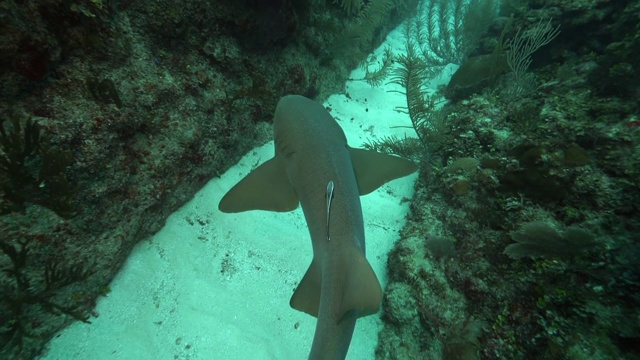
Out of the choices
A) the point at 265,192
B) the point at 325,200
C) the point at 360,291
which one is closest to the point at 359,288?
the point at 360,291

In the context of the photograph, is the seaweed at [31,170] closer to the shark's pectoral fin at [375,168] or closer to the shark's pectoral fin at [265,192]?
the shark's pectoral fin at [265,192]

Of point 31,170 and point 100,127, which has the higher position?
point 100,127

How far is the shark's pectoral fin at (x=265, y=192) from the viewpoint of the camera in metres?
2.83

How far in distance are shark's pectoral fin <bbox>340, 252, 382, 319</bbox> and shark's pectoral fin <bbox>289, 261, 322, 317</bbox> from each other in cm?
37

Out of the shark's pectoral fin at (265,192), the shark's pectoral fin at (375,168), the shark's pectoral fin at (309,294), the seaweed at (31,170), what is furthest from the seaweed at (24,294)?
the shark's pectoral fin at (375,168)

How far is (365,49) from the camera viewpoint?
7586mm

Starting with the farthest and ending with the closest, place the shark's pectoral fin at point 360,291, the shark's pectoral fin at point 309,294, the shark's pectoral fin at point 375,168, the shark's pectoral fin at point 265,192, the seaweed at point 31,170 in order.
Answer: the shark's pectoral fin at point 375,168 → the shark's pectoral fin at point 265,192 → the shark's pectoral fin at point 309,294 → the seaweed at point 31,170 → the shark's pectoral fin at point 360,291

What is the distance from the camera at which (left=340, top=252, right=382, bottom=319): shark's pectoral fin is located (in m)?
1.91

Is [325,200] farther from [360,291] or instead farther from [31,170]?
[31,170]

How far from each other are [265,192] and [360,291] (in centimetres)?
141

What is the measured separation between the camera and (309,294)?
238cm

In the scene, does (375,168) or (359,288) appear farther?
(375,168)

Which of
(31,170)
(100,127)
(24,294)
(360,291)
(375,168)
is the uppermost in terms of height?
Answer: (100,127)

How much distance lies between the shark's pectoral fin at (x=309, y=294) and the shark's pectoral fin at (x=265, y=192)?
0.76m
